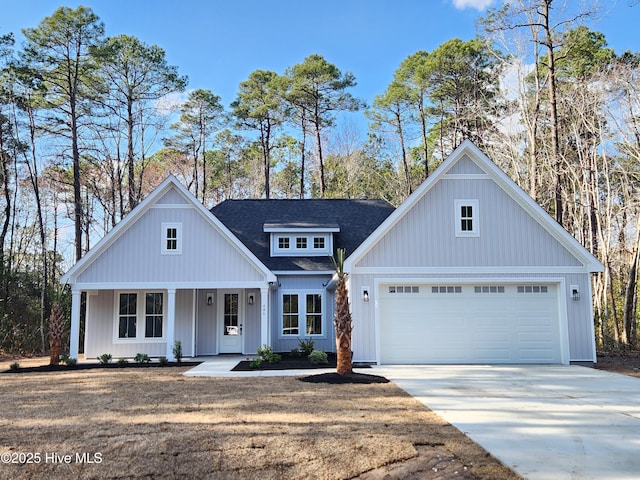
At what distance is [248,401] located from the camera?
7.38m

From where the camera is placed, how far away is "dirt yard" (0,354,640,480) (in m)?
4.41

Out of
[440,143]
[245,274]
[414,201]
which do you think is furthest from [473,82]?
[245,274]

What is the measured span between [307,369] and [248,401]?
399 cm

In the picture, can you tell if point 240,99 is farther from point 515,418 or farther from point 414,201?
point 515,418

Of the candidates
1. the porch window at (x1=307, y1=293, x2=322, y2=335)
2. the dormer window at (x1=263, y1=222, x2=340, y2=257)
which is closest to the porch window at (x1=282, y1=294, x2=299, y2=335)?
the porch window at (x1=307, y1=293, x2=322, y2=335)

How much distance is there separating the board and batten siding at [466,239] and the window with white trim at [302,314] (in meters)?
3.52

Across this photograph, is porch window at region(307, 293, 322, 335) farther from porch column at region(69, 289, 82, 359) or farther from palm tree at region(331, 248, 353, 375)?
porch column at region(69, 289, 82, 359)

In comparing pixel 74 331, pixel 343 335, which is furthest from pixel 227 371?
pixel 74 331

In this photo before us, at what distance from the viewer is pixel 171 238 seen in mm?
13961

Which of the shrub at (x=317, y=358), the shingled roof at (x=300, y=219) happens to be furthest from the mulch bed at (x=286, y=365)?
→ the shingled roof at (x=300, y=219)

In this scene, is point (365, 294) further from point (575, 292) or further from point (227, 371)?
point (575, 292)

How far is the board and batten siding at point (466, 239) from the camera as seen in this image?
12.7 m

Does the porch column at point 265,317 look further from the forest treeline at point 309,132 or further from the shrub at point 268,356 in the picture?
the forest treeline at point 309,132

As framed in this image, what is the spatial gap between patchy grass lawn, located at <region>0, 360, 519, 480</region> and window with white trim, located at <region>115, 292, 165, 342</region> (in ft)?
19.5
